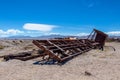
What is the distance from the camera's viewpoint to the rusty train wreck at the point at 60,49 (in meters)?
17.3

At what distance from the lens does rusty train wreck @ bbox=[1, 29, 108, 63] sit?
17297mm

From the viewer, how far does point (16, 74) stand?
12.4 metres

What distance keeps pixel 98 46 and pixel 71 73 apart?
21.8 meters

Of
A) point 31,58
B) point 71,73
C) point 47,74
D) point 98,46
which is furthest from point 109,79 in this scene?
point 98,46

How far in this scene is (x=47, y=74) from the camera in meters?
12.6

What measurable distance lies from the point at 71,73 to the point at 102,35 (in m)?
22.6

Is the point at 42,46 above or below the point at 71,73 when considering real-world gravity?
above

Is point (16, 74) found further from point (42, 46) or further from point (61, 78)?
point (42, 46)

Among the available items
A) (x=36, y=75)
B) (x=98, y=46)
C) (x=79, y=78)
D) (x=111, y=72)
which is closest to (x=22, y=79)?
(x=36, y=75)

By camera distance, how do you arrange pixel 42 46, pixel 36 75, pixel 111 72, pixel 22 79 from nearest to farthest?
pixel 22 79
pixel 36 75
pixel 111 72
pixel 42 46

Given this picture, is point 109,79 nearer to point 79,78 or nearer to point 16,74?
point 79,78

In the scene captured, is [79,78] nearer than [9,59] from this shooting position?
Yes

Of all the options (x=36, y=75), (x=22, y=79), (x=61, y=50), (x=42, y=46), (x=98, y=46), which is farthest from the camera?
(x=98, y=46)

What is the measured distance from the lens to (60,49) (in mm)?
18875
